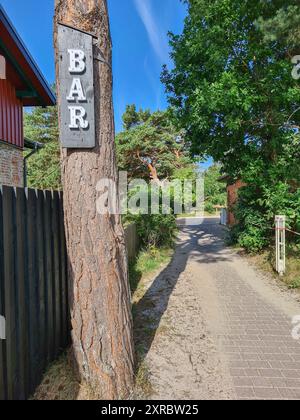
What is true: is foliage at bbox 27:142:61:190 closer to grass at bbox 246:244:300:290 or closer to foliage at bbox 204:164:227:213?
grass at bbox 246:244:300:290

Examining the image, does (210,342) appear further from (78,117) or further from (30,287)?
(78,117)

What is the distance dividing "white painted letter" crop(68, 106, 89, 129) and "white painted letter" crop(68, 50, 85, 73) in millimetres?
332

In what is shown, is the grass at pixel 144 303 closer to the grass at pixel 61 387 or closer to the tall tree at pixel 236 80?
the grass at pixel 61 387

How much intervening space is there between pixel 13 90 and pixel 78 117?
5642 millimetres

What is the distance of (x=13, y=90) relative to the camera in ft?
22.3

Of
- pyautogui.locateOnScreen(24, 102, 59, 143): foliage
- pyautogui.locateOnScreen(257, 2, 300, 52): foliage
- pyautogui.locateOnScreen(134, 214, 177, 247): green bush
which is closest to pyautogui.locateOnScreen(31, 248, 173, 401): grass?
pyautogui.locateOnScreen(134, 214, 177, 247): green bush

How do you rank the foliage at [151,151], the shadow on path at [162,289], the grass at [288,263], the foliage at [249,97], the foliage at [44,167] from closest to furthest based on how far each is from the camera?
the shadow on path at [162,289], the grass at [288,263], the foliage at [249,97], the foliage at [44,167], the foliage at [151,151]

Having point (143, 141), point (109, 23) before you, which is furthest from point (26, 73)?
point (143, 141)

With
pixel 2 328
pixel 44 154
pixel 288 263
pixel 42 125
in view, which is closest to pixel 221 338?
Answer: pixel 2 328

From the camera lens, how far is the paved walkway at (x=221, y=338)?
2.62 metres

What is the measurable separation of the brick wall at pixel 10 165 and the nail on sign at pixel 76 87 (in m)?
4.51

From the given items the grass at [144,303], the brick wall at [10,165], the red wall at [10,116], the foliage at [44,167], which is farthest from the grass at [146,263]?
the foliage at [44,167]

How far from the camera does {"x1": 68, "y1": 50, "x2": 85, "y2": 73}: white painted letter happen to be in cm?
239
